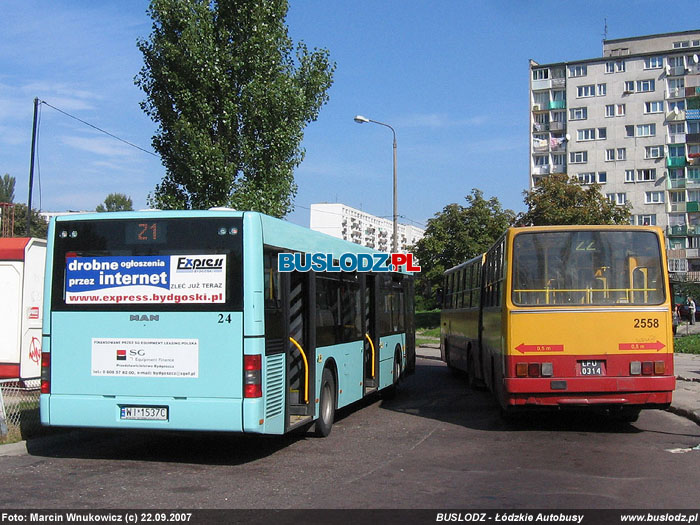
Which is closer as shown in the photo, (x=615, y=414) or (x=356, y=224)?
(x=615, y=414)

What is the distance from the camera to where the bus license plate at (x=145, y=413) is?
9.24 m

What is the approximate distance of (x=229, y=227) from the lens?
30.7 feet

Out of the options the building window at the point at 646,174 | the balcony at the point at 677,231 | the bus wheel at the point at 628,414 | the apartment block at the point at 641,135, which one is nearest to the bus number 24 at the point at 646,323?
the bus wheel at the point at 628,414

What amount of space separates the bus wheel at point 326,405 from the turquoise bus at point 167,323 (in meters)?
1.21

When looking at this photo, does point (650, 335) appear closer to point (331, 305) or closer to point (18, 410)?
A: point (331, 305)

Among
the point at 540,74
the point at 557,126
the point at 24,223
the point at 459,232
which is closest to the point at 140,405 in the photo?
the point at 459,232

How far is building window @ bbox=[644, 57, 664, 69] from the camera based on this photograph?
8659 centimetres

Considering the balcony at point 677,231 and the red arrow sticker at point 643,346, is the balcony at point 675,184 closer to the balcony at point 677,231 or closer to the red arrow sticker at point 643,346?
the balcony at point 677,231

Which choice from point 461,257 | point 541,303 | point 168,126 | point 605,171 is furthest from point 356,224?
→ point 541,303

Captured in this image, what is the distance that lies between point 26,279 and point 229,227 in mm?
8257

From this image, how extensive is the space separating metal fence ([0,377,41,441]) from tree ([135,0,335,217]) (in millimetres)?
13297

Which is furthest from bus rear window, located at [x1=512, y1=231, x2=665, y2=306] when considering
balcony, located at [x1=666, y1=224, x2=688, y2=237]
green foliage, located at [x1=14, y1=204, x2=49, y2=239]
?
balcony, located at [x1=666, y1=224, x2=688, y2=237]

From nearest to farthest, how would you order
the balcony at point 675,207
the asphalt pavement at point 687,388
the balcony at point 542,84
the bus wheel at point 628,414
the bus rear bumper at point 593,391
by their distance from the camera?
1. the bus rear bumper at point 593,391
2. the bus wheel at point 628,414
3. the asphalt pavement at point 687,388
4. the balcony at point 675,207
5. the balcony at point 542,84

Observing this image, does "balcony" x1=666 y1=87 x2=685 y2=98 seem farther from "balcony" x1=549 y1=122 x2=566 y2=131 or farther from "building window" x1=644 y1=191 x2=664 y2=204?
"balcony" x1=549 y1=122 x2=566 y2=131
